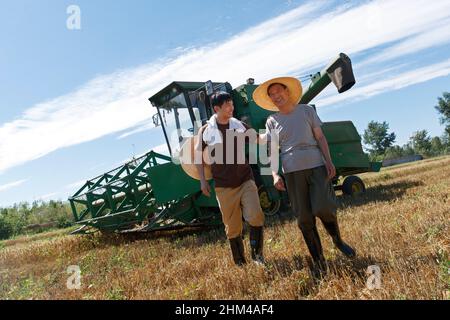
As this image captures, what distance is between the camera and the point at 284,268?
3.50 m

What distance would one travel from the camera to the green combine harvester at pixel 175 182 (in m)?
6.80

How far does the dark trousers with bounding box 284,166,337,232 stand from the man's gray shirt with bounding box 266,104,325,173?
Answer: 0.22 ft

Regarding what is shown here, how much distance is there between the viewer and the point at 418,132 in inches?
3327

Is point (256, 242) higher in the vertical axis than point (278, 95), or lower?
lower

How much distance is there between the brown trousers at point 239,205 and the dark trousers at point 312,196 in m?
0.51

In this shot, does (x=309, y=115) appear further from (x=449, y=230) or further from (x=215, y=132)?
(x=449, y=230)

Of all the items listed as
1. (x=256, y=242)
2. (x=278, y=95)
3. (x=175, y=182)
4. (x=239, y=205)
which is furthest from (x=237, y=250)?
(x=175, y=182)

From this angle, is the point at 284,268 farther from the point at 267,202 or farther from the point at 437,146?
the point at 437,146

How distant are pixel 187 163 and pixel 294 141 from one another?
1213mm

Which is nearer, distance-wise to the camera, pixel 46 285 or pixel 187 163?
pixel 187 163

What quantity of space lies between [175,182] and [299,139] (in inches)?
143

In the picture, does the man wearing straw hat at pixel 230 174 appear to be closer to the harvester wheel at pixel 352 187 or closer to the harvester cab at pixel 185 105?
the harvester cab at pixel 185 105

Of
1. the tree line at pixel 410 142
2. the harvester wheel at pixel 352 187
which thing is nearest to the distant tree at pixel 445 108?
the tree line at pixel 410 142
